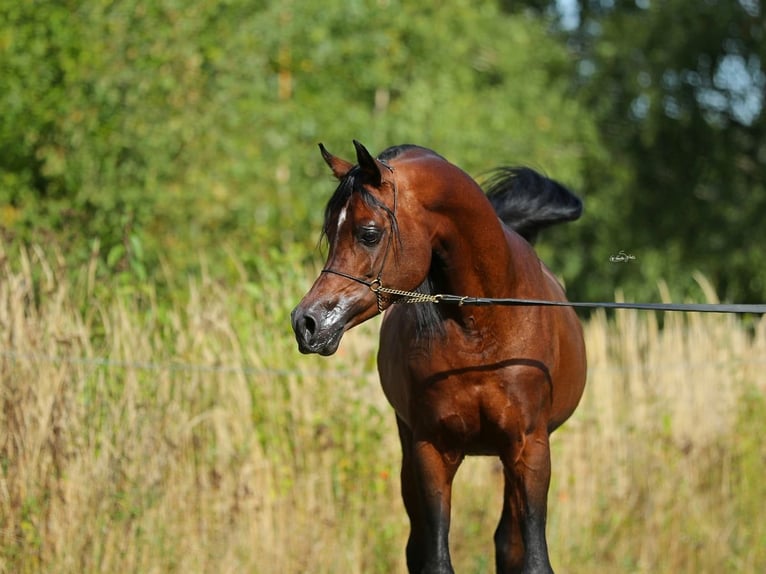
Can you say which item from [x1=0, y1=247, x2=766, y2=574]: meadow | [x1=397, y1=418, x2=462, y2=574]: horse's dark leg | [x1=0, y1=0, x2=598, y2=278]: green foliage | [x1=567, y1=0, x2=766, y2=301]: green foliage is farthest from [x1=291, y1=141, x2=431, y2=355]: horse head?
[x1=567, y1=0, x2=766, y2=301]: green foliage

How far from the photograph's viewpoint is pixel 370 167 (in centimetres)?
443

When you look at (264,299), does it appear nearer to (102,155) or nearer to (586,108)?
(102,155)

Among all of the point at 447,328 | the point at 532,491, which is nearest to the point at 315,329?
the point at 447,328

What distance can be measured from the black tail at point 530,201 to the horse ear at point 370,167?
5.91 ft

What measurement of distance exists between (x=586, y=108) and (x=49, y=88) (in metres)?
13.1

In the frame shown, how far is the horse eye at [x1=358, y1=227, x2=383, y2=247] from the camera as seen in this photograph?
4.44m

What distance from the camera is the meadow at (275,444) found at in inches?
240

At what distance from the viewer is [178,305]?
7.57 metres

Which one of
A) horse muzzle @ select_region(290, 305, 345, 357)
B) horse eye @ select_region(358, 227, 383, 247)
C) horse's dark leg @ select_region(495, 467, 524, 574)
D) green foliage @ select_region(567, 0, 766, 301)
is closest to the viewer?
horse muzzle @ select_region(290, 305, 345, 357)

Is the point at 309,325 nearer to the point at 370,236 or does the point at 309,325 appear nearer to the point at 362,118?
the point at 370,236

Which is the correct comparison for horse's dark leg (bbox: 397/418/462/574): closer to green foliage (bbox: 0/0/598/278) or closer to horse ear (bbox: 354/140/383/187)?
horse ear (bbox: 354/140/383/187)

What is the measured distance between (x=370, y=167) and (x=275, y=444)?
3.28 meters

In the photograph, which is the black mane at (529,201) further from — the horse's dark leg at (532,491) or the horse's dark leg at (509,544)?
the horse's dark leg at (509,544)

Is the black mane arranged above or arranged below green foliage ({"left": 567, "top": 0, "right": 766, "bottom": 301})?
below
